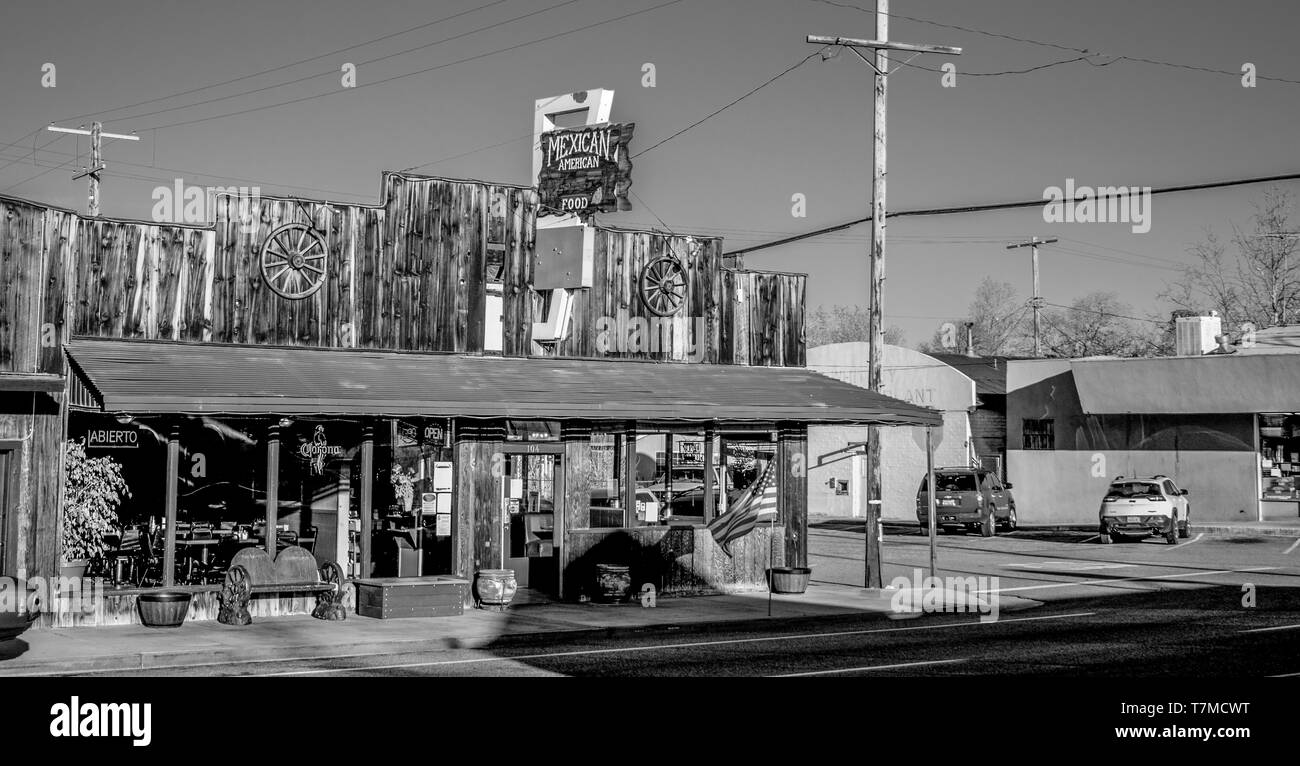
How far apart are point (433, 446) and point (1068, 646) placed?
→ 33.8ft

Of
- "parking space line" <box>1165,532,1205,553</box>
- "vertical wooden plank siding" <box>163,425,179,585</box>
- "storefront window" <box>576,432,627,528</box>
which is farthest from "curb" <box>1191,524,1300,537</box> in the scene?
"vertical wooden plank siding" <box>163,425,179,585</box>

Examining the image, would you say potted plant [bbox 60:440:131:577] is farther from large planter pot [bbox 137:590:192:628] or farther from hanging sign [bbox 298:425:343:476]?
hanging sign [bbox 298:425:343:476]

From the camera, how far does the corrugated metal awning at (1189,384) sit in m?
40.5

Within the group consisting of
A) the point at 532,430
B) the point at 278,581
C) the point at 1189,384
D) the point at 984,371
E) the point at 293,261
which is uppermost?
the point at 984,371

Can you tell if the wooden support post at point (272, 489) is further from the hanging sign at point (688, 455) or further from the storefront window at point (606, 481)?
the hanging sign at point (688, 455)

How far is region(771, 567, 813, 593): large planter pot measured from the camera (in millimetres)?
23469

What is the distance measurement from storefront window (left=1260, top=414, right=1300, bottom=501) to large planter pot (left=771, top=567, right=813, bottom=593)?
25.0 m

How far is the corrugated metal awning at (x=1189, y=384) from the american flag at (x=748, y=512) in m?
24.5

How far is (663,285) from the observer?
24.5m

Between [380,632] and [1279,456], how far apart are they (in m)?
34.4

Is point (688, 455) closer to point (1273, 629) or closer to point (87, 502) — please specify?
point (1273, 629)

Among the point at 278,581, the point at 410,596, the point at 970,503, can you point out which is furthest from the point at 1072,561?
the point at 278,581
